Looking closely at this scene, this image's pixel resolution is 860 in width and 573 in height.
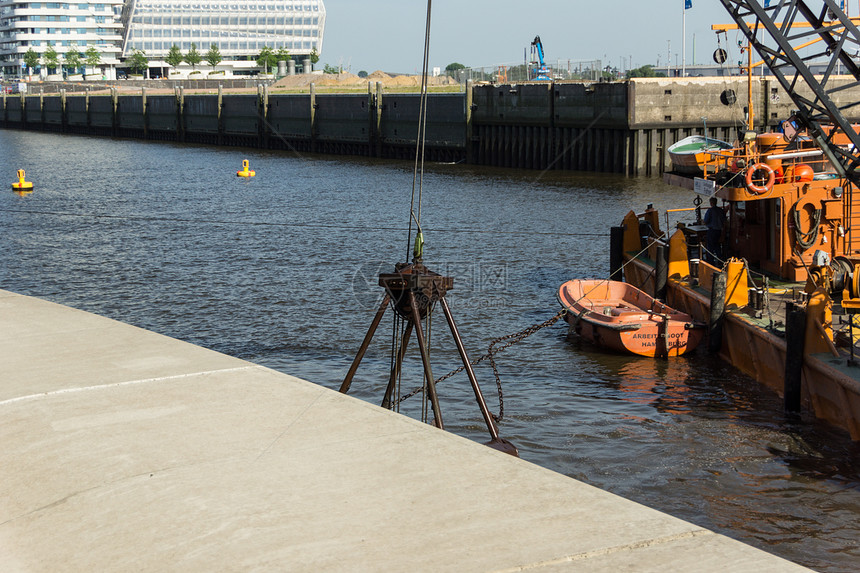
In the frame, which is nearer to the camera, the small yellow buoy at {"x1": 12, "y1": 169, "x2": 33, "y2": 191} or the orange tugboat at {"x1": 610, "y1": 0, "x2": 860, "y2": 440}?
the orange tugboat at {"x1": 610, "y1": 0, "x2": 860, "y2": 440}

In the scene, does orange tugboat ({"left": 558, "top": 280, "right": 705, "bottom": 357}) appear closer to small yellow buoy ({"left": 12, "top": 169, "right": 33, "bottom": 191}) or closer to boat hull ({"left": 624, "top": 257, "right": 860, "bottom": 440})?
boat hull ({"left": 624, "top": 257, "right": 860, "bottom": 440})

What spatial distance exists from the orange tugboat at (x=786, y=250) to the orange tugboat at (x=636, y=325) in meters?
0.52

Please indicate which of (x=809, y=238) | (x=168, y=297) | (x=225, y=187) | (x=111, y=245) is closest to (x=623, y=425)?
(x=809, y=238)

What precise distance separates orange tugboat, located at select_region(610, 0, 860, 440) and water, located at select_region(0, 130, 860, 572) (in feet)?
2.89

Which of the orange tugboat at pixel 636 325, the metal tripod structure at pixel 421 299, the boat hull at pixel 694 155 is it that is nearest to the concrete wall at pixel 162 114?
the boat hull at pixel 694 155

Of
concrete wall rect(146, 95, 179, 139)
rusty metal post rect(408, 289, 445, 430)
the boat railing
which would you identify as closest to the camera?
rusty metal post rect(408, 289, 445, 430)

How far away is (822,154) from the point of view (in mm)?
19375

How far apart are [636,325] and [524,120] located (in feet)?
139

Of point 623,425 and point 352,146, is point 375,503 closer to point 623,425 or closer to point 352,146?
point 623,425

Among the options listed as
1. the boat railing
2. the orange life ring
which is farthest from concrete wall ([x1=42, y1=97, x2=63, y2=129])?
the orange life ring

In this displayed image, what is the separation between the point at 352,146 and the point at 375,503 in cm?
7030

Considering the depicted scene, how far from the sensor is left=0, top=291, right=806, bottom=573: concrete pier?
18.0 feet

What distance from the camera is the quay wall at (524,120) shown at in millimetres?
53469

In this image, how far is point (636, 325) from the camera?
18422 millimetres
